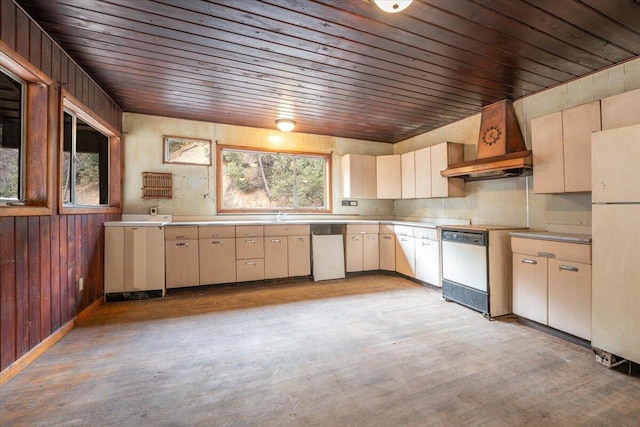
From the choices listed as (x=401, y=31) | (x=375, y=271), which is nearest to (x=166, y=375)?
(x=401, y=31)

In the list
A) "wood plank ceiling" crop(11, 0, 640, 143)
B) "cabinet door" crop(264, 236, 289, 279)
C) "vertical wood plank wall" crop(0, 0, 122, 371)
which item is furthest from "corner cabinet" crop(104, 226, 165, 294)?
"wood plank ceiling" crop(11, 0, 640, 143)

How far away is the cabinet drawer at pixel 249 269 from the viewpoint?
4078 millimetres

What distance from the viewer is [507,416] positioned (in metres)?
1.54

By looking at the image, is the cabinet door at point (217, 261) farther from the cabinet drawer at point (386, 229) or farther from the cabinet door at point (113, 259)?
the cabinet drawer at point (386, 229)

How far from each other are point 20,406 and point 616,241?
391 centimetres

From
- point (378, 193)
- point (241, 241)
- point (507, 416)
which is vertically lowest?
point (507, 416)

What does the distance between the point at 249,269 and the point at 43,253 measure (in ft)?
7.49

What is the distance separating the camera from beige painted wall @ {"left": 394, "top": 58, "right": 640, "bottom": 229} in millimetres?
2732

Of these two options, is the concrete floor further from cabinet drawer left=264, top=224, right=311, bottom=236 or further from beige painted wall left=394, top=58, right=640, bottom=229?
cabinet drawer left=264, top=224, right=311, bottom=236

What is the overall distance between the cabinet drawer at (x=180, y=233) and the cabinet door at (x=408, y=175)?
3.47 metres

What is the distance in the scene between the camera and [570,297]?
2.40 metres

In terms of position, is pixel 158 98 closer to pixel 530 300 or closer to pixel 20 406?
pixel 20 406

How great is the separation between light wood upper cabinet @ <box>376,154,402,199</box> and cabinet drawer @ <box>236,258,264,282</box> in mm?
2566

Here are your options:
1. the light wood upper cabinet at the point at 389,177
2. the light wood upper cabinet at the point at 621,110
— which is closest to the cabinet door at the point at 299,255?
the light wood upper cabinet at the point at 389,177
